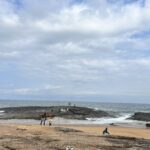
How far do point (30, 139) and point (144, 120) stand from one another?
51.2 metres

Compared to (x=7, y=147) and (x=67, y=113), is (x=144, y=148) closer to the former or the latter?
(x=7, y=147)

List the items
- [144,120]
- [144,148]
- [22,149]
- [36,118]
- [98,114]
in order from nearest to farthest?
[22,149] → [144,148] → [36,118] → [144,120] → [98,114]

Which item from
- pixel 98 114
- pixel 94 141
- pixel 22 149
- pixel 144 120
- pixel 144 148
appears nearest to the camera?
pixel 22 149

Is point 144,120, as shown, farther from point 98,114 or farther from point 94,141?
point 94,141

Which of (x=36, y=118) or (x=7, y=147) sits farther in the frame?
(x=36, y=118)

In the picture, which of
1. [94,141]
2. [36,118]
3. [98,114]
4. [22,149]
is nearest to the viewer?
[22,149]

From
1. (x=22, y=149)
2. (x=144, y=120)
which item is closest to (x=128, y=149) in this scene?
(x=22, y=149)

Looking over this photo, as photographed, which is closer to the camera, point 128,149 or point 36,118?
point 128,149

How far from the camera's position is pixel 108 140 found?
28.2m

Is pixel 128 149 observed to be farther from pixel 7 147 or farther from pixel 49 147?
pixel 7 147

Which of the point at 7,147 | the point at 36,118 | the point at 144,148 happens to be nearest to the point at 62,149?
the point at 7,147

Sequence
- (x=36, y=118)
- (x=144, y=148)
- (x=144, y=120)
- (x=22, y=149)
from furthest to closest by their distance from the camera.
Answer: (x=144, y=120) → (x=36, y=118) → (x=144, y=148) → (x=22, y=149)

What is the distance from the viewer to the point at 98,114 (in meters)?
85.5

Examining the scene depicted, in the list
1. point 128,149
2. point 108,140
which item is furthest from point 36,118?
point 128,149
